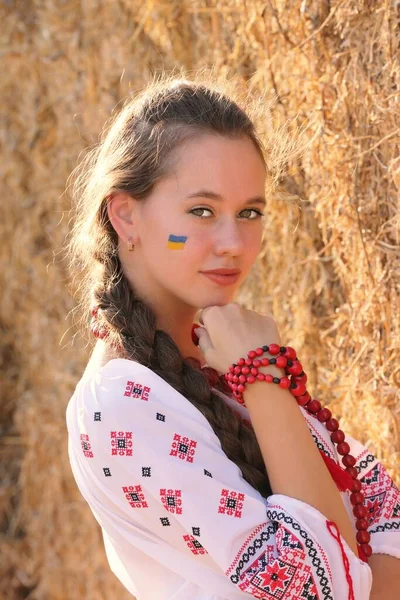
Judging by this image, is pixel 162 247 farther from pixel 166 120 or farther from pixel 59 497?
pixel 59 497

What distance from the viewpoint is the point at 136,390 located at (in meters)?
1.21

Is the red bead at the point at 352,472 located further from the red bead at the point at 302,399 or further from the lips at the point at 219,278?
the lips at the point at 219,278

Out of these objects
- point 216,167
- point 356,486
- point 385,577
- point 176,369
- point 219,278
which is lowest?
point 385,577

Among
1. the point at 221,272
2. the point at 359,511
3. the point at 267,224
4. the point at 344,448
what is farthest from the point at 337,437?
the point at 267,224

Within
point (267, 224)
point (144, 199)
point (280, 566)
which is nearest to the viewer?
point (280, 566)

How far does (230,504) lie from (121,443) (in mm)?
158

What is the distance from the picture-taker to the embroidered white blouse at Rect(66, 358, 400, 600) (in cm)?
114

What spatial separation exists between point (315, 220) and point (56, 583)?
158 centimetres

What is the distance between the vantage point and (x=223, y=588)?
1.20m

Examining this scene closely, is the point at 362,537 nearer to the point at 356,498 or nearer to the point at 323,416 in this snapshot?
the point at 356,498

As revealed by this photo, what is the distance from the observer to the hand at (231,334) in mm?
1255

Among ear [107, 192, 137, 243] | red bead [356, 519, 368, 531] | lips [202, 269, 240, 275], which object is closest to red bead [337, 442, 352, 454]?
red bead [356, 519, 368, 531]

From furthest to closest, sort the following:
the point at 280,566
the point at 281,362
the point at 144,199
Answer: the point at 144,199 < the point at 281,362 < the point at 280,566

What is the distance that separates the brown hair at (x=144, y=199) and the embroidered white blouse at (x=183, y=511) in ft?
0.20
